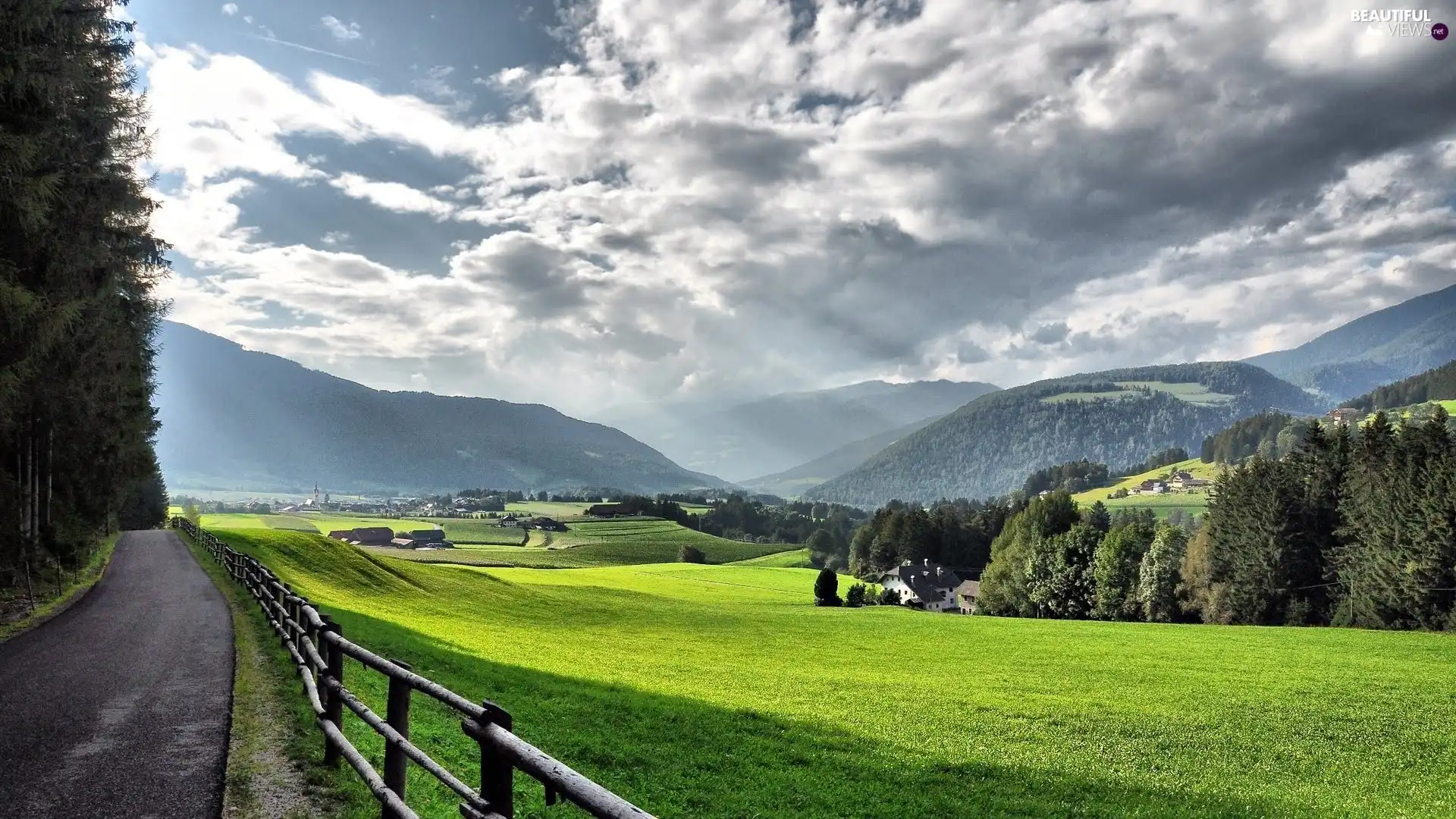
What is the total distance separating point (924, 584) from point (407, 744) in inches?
4816

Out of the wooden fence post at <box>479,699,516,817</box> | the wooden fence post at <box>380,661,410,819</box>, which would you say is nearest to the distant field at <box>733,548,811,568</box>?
the wooden fence post at <box>380,661,410,819</box>

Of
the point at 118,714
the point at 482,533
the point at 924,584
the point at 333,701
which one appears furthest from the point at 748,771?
the point at 482,533

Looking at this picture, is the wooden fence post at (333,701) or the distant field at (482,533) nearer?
the wooden fence post at (333,701)

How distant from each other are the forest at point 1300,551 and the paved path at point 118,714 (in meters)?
69.2

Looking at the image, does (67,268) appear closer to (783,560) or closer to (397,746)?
(397,746)

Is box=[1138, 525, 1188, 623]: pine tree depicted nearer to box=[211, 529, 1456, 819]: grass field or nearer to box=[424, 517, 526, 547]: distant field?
box=[211, 529, 1456, 819]: grass field

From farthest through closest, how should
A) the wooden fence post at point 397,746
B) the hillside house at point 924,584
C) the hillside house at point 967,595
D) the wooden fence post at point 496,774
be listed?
the hillside house at point 967,595
the hillside house at point 924,584
the wooden fence post at point 397,746
the wooden fence post at point 496,774

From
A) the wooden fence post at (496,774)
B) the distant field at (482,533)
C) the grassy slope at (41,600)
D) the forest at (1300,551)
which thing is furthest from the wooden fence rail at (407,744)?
the distant field at (482,533)

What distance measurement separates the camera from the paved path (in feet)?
30.1

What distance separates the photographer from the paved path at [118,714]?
9164 mm

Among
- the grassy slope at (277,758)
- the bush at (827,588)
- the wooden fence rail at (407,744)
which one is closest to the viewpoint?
the wooden fence rail at (407,744)

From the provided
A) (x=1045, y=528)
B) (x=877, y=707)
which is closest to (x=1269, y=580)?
(x=1045, y=528)

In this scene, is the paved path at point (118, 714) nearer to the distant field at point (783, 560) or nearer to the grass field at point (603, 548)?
the grass field at point (603, 548)

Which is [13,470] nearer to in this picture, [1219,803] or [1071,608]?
[1219,803]
